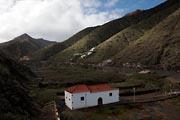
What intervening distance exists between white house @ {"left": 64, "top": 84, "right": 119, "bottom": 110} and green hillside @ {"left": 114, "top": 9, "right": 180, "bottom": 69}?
6675 centimetres

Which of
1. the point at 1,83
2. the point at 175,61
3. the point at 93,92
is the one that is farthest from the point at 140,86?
the point at 175,61

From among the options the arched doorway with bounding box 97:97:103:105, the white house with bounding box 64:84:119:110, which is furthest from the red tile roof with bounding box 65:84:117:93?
the arched doorway with bounding box 97:97:103:105

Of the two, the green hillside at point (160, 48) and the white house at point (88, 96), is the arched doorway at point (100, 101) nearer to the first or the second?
the white house at point (88, 96)

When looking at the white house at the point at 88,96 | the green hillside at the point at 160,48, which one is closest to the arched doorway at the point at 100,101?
the white house at the point at 88,96

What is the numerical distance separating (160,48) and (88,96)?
88629 millimetres

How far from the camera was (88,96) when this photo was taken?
4122 cm

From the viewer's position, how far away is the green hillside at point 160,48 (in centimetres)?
11299

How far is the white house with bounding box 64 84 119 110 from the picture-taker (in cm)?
4044

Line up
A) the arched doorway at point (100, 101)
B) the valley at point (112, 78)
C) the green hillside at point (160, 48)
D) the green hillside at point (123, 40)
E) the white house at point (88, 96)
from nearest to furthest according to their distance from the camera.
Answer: the valley at point (112, 78)
the white house at point (88, 96)
the arched doorway at point (100, 101)
the green hillside at point (160, 48)
the green hillside at point (123, 40)

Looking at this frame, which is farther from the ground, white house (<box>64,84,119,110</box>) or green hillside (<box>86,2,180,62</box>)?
green hillside (<box>86,2,180,62</box>)

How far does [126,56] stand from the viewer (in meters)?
132

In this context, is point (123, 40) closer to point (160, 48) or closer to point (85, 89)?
point (160, 48)

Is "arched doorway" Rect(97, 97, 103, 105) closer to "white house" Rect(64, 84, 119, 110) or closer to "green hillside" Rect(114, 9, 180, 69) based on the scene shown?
"white house" Rect(64, 84, 119, 110)

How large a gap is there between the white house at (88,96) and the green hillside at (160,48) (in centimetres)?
6675
